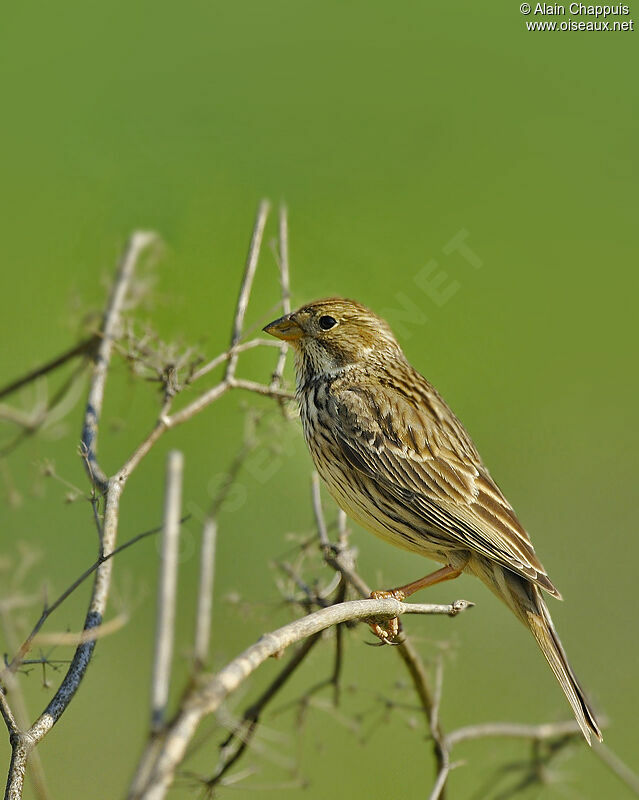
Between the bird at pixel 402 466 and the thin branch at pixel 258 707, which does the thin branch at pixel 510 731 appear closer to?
the bird at pixel 402 466

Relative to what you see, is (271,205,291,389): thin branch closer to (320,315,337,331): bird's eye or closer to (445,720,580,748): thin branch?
(320,315,337,331): bird's eye

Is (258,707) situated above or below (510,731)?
above

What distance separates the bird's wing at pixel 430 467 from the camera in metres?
4.29

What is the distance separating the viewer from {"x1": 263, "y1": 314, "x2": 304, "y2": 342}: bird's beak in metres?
4.66

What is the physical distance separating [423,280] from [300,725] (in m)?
2.60

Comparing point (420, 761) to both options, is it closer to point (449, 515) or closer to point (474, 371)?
point (449, 515)

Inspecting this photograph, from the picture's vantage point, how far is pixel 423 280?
5648 millimetres

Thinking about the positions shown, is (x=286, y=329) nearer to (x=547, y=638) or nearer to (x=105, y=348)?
(x=105, y=348)

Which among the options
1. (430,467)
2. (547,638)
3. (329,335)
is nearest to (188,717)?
(547,638)

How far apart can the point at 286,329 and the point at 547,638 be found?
171 cm

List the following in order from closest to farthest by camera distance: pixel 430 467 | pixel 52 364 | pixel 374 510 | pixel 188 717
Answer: pixel 188 717, pixel 52 364, pixel 374 510, pixel 430 467

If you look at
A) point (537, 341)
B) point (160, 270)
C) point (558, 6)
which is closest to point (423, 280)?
point (160, 270)

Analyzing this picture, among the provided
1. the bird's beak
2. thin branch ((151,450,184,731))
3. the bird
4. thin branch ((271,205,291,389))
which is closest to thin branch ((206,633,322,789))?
the bird

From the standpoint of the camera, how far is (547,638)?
4.19 metres
